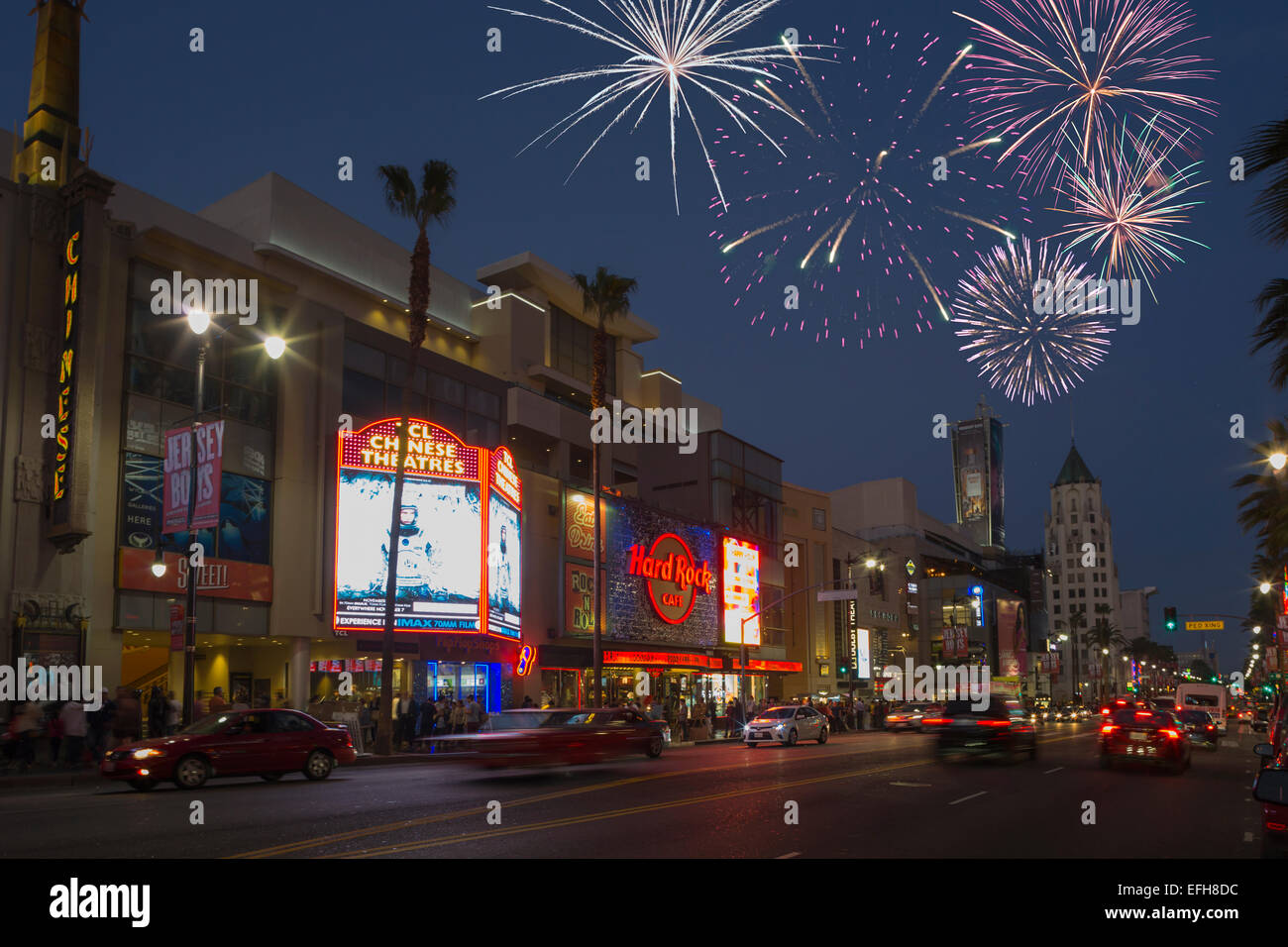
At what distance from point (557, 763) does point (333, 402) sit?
801 inches

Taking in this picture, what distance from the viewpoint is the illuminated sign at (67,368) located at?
2839 cm

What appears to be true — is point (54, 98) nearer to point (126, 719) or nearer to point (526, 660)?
point (126, 719)

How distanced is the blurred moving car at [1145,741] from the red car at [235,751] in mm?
17498

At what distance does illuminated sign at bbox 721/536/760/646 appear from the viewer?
199 feet

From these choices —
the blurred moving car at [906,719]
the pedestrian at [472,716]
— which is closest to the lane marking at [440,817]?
the pedestrian at [472,716]

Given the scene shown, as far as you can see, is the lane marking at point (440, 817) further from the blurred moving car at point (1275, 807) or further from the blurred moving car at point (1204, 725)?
the blurred moving car at point (1204, 725)

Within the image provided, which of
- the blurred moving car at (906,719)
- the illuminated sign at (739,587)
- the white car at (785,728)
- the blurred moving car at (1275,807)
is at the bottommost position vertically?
the blurred moving car at (906,719)

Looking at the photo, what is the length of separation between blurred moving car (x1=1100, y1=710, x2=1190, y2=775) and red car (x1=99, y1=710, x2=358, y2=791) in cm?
1750

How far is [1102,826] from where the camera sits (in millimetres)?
13961

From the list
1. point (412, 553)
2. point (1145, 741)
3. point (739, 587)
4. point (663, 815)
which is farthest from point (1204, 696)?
point (663, 815)

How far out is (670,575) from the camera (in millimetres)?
55000
